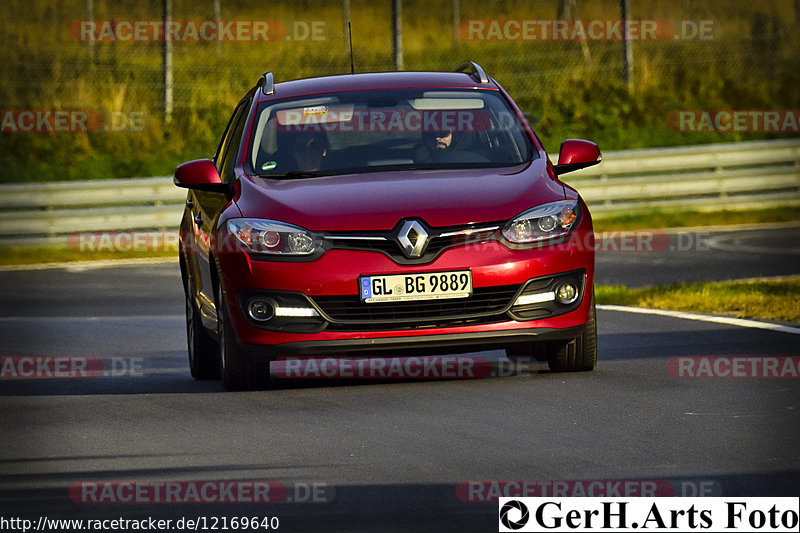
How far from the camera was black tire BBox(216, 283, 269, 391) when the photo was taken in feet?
31.9

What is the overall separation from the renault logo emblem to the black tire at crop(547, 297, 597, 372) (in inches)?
45.2

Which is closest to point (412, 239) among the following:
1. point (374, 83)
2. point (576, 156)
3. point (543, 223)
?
point (543, 223)

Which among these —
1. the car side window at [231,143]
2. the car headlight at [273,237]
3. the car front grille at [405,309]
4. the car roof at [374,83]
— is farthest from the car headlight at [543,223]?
the car side window at [231,143]

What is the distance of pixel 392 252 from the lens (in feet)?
30.6

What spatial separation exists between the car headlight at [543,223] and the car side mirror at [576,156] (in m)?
0.71

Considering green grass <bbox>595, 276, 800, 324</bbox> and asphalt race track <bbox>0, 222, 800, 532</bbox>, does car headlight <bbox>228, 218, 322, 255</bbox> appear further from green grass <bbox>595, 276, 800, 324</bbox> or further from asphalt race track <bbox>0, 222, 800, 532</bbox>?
green grass <bbox>595, 276, 800, 324</bbox>

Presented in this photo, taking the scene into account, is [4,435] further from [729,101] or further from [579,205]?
[729,101]

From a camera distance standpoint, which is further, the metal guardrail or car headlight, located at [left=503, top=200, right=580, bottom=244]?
the metal guardrail

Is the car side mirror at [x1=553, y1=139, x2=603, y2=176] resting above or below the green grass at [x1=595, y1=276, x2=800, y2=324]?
above

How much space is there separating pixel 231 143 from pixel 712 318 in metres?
3.91

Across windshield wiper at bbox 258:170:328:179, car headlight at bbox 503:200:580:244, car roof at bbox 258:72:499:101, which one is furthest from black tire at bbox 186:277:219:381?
car headlight at bbox 503:200:580:244

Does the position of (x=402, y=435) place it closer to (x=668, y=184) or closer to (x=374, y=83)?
(x=374, y=83)

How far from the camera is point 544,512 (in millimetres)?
6305

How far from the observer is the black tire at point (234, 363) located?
383 inches
